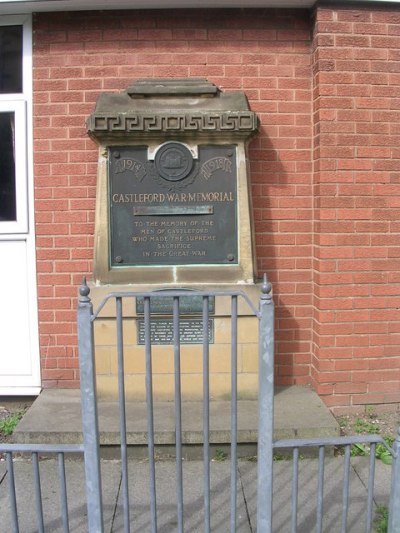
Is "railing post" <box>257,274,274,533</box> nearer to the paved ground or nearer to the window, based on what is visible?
the paved ground

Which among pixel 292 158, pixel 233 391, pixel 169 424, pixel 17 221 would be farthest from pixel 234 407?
pixel 17 221

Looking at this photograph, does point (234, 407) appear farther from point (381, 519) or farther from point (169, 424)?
point (169, 424)

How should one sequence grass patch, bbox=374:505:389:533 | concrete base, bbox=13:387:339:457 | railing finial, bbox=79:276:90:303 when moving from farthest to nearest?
1. concrete base, bbox=13:387:339:457
2. grass patch, bbox=374:505:389:533
3. railing finial, bbox=79:276:90:303

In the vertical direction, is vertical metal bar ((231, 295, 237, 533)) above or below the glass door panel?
below

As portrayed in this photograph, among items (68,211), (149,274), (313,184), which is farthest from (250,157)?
(68,211)

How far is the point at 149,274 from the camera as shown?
12.6 feet

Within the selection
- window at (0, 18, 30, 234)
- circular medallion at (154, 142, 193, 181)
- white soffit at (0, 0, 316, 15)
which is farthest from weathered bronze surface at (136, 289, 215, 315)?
white soffit at (0, 0, 316, 15)

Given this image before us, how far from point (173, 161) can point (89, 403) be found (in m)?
2.21

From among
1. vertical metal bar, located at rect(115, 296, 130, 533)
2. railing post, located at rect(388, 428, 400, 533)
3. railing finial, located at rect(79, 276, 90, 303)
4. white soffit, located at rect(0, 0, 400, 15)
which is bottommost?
railing post, located at rect(388, 428, 400, 533)

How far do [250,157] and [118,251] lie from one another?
1.34 meters

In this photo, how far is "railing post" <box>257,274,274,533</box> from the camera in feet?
6.79

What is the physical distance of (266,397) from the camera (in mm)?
2109

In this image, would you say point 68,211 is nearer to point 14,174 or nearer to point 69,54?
point 14,174

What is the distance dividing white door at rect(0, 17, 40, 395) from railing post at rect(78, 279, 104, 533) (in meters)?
2.29
